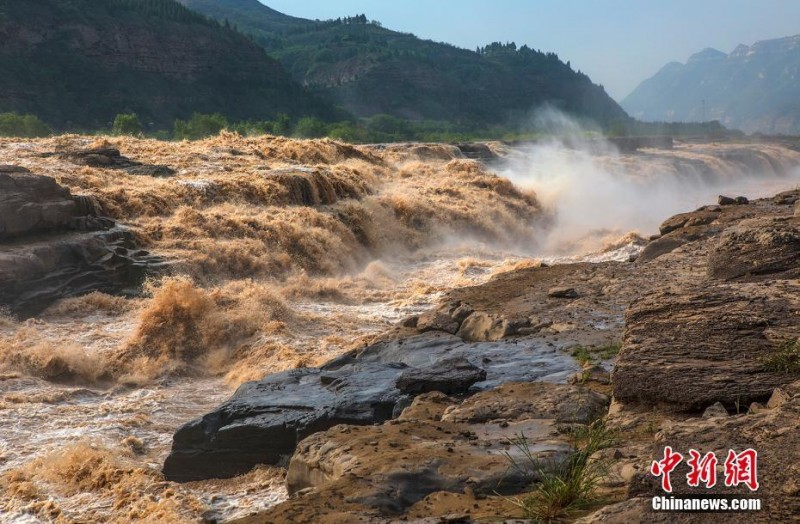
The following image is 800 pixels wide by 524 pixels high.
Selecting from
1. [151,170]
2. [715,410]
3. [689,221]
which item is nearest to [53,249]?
[151,170]

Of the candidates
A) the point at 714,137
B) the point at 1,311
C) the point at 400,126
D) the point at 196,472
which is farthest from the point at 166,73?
the point at 196,472

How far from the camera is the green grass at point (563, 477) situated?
4.14 metres

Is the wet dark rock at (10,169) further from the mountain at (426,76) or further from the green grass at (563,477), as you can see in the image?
the mountain at (426,76)

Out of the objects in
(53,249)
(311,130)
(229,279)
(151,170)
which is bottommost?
(229,279)

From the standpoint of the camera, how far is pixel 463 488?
4.72m

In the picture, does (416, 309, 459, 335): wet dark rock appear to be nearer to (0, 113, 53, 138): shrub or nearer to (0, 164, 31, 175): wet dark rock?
(0, 164, 31, 175): wet dark rock

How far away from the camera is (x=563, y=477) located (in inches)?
178

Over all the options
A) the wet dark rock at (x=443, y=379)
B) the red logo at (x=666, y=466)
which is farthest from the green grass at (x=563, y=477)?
the wet dark rock at (x=443, y=379)

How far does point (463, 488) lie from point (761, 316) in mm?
2386

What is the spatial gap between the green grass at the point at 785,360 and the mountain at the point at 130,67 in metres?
56.0

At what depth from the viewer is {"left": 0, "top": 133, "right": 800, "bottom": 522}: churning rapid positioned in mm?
7855

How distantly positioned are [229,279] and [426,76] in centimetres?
9914

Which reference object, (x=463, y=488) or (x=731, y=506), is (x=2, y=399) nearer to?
(x=463, y=488)

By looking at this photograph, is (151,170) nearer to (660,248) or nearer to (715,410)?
(660,248)
